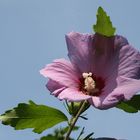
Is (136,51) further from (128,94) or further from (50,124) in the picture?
(50,124)

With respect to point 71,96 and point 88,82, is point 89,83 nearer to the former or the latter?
point 88,82

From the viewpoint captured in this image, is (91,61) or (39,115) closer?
(91,61)

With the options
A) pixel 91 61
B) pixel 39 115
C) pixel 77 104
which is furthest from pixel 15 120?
pixel 91 61

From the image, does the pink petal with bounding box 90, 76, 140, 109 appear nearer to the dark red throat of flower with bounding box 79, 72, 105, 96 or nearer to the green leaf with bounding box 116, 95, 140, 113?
the dark red throat of flower with bounding box 79, 72, 105, 96

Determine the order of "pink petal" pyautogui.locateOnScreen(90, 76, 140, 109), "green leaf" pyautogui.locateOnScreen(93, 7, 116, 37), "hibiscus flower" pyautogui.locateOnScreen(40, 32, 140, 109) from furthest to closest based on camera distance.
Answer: "green leaf" pyautogui.locateOnScreen(93, 7, 116, 37)
"hibiscus flower" pyautogui.locateOnScreen(40, 32, 140, 109)
"pink petal" pyautogui.locateOnScreen(90, 76, 140, 109)

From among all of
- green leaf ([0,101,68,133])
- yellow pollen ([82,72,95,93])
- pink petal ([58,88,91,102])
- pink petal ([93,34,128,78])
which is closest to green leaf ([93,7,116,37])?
pink petal ([93,34,128,78])

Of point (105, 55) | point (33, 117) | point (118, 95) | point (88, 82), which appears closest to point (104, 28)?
point (105, 55)

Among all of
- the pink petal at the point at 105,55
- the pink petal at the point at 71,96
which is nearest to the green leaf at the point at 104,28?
the pink petal at the point at 105,55
